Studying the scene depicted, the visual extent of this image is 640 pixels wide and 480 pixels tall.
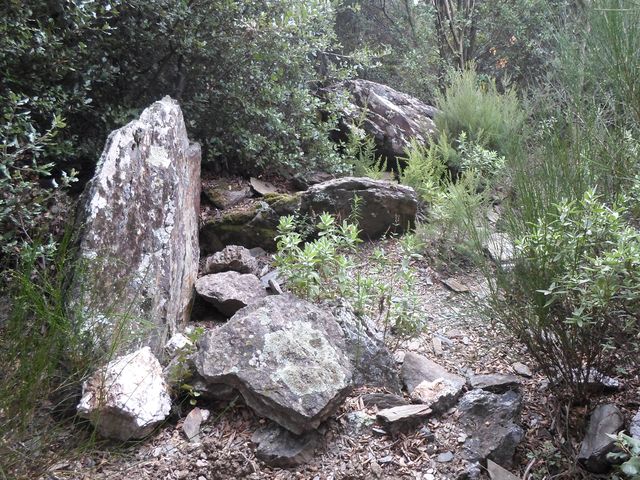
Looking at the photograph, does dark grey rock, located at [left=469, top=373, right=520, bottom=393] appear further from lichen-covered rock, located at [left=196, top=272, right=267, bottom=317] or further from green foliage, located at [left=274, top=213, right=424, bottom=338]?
lichen-covered rock, located at [left=196, top=272, right=267, bottom=317]

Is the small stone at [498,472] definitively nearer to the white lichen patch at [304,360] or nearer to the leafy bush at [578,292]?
the leafy bush at [578,292]

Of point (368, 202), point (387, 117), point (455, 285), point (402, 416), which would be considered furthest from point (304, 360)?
point (387, 117)

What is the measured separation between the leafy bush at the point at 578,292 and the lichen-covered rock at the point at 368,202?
5.56ft

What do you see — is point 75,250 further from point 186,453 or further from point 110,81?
point 110,81

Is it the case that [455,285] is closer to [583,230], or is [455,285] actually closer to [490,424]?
[490,424]

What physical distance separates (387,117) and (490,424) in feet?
12.7

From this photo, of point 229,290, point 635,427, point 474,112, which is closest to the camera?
point 635,427

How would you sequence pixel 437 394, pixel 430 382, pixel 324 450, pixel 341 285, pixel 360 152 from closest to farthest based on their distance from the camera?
pixel 324 450 < pixel 437 394 < pixel 430 382 < pixel 341 285 < pixel 360 152

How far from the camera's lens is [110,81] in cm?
381

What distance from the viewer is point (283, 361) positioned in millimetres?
2357

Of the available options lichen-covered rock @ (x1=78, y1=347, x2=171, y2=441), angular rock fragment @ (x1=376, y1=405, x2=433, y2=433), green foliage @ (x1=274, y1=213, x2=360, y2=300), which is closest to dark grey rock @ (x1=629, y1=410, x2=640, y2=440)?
angular rock fragment @ (x1=376, y1=405, x2=433, y2=433)

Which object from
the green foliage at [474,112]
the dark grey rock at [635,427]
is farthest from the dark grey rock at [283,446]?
the green foliage at [474,112]

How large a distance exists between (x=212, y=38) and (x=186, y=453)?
304 centimetres

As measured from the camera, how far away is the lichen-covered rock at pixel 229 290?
3137 millimetres
